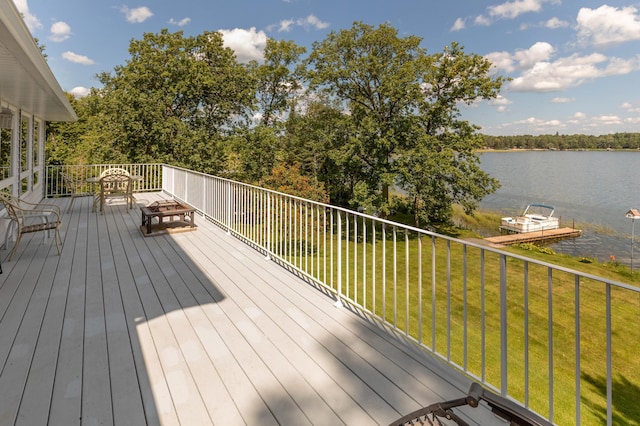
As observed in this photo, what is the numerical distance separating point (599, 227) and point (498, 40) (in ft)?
64.2

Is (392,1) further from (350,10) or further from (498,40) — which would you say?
(498,40)

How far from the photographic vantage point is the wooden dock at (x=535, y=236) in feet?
57.7

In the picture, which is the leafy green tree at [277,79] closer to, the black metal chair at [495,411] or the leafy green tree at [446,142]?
the leafy green tree at [446,142]

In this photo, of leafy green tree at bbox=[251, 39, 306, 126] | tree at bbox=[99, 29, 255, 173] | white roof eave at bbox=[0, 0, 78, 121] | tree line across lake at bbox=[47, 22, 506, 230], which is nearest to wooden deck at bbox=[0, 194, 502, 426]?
white roof eave at bbox=[0, 0, 78, 121]

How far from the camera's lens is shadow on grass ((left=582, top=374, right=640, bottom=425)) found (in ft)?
16.4

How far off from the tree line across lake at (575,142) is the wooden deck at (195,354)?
39.0 metres

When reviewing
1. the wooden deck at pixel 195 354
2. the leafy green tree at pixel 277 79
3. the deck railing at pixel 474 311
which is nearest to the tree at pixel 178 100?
the leafy green tree at pixel 277 79

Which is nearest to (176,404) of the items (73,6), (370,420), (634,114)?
(370,420)

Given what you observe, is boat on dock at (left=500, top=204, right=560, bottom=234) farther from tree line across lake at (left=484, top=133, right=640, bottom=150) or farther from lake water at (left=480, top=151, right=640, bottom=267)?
tree line across lake at (left=484, top=133, right=640, bottom=150)

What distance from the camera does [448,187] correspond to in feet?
52.1

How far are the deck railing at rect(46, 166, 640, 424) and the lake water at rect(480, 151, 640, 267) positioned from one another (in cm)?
851

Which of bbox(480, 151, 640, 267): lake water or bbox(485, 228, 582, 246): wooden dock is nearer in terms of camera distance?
bbox(485, 228, 582, 246): wooden dock

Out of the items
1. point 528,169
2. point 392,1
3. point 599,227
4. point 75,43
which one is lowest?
point 599,227

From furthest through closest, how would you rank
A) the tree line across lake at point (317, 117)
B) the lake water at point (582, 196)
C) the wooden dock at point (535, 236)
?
the lake water at point (582, 196) < the wooden dock at point (535, 236) < the tree line across lake at point (317, 117)
